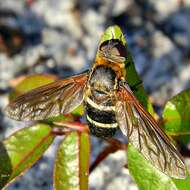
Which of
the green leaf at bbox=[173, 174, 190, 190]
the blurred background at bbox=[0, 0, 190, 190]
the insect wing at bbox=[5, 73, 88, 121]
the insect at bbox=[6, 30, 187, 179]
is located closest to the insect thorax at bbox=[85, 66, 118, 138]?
the insect at bbox=[6, 30, 187, 179]

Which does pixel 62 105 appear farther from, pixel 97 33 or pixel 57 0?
pixel 57 0

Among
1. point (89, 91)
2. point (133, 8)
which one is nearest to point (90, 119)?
point (89, 91)

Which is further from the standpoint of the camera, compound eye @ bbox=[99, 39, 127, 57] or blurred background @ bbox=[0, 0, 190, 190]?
blurred background @ bbox=[0, 0, 190, 190]

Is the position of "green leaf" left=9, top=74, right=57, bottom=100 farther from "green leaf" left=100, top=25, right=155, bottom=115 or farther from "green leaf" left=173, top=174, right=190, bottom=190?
"green leaf" left=173, top=174, right=190, bottom=190

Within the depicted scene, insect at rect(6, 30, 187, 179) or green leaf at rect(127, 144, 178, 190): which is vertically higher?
insect at rect(6, 30, 187, 179)

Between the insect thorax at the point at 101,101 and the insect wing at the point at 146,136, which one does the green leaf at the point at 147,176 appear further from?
the insect thorax at the point at 101,101

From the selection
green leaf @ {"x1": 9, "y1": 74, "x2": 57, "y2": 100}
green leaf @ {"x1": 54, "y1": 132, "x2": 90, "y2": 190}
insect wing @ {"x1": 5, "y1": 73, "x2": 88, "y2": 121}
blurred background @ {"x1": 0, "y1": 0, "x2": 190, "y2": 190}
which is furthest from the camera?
blurred background @ {"x1": 0, "y1": 0, "x2": 190, "y2": 190}

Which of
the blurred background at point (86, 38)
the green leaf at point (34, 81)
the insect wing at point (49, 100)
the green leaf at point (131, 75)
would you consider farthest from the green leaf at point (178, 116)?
the blurred background at point (86, 38)

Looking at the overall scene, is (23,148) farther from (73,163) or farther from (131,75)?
(131,75)
